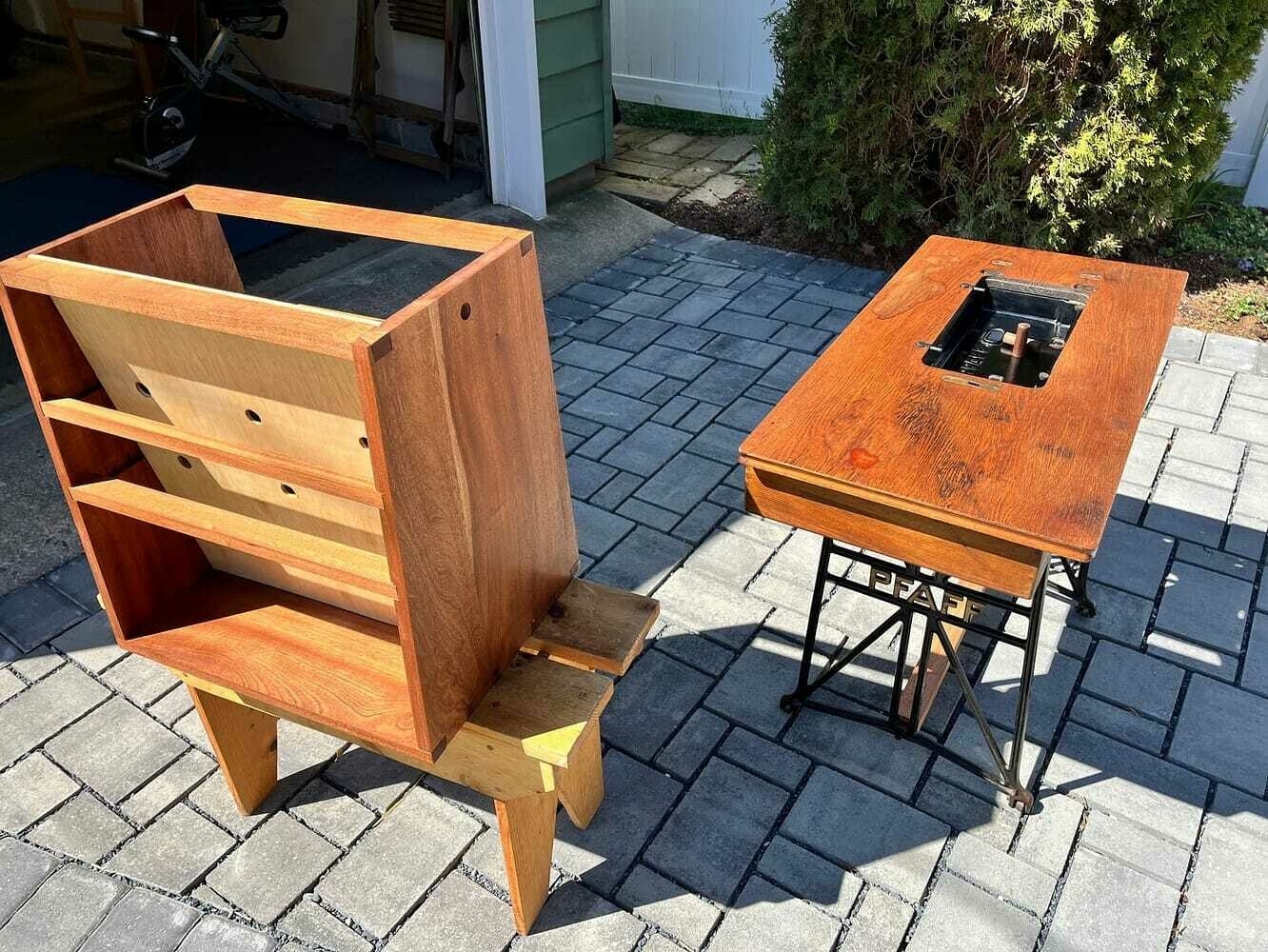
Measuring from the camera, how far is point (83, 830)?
7.61ft

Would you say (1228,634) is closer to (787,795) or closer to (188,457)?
(787,795)

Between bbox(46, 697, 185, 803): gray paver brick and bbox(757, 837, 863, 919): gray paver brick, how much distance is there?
154 centimetres

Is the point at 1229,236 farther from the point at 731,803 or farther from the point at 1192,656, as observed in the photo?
the point at 731,803

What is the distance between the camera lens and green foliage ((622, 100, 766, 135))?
23.5ft

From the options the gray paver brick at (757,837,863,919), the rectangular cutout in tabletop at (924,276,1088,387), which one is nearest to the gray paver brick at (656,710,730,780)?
the gray paver brick at (757,837,863,919)

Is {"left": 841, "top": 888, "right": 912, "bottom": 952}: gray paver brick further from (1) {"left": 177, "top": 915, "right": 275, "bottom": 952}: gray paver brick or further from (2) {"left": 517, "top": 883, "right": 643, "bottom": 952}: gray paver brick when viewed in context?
(1) {"left": 177, "top": 915, "right": 275, "bottom": 952}: gray paver brick

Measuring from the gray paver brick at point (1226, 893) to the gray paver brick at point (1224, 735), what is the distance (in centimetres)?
18

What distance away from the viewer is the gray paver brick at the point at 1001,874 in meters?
2.14

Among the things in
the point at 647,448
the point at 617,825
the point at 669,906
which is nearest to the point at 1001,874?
the point at 669,906

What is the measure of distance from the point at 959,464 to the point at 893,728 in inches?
35.0

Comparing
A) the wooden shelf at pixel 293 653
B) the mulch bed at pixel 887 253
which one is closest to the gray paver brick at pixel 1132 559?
the mulch bed at pixel 887 253

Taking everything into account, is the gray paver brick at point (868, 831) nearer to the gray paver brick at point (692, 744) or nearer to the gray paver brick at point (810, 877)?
the gray paver brick at point (810, 877)

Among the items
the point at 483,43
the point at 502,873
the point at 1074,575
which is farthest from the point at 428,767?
the point at 483,43

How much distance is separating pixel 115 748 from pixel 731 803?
5.25 feet
